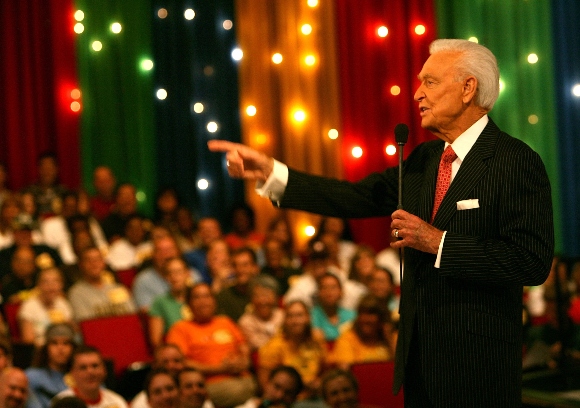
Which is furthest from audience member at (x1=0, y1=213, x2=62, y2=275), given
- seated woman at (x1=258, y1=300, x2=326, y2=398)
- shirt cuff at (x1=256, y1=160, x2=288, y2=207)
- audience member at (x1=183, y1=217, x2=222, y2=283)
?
shirt cuff at (x1=256, y1=160, x2=288, y2=207)

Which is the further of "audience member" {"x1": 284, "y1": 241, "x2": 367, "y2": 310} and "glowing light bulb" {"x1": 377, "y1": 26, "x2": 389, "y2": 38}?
"glowing light bulb" {"x1": 377, "y1": 26, "x2": 389, "y2": 38}

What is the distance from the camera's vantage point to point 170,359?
4.47 metres

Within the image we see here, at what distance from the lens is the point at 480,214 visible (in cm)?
190

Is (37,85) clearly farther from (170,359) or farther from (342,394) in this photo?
(342,394)

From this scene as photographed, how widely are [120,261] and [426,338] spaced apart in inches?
180

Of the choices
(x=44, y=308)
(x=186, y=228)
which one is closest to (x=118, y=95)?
(x=186, y=228)

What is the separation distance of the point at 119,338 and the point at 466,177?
11.1ft

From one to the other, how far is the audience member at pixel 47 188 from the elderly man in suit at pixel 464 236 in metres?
4.82

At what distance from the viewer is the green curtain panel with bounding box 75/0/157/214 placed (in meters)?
7.55

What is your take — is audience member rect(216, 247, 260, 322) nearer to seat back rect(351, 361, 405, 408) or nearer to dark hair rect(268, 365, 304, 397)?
dark hair rect(268, 365, 304, 397)

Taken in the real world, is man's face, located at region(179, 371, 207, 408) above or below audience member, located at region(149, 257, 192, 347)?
below

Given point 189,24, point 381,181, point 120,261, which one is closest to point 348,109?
point 189,24

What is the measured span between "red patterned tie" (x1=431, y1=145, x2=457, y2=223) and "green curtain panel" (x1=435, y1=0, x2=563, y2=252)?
547cm

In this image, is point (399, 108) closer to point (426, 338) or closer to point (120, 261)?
point (120, 261)
